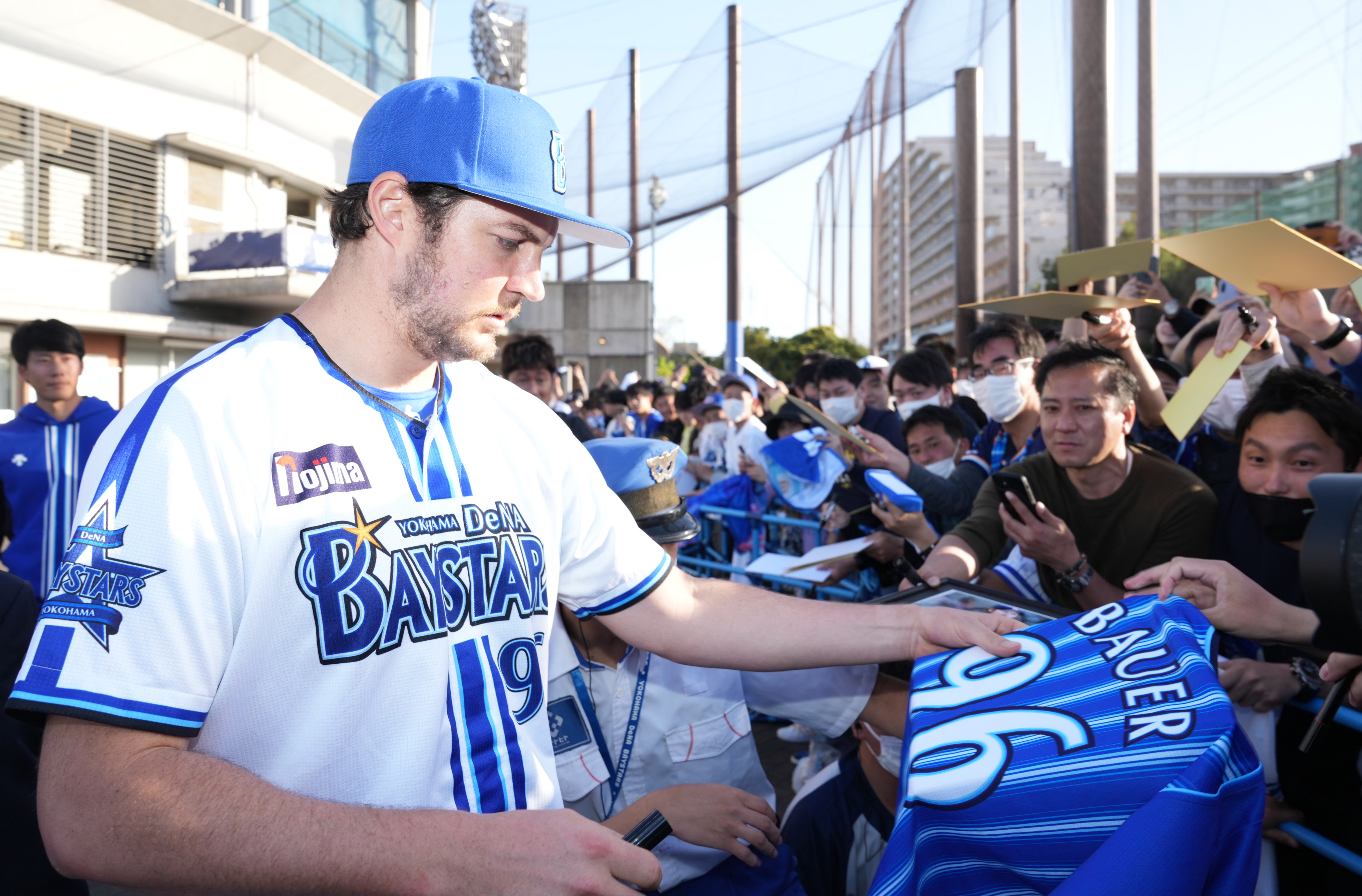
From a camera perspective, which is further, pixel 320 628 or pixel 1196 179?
pixel 1196 179

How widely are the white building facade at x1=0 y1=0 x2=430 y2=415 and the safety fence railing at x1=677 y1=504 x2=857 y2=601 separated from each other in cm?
1466

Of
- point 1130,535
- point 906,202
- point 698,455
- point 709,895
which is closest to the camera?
point 709,895

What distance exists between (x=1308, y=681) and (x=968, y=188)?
15.1 m

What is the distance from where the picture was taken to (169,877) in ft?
3.28

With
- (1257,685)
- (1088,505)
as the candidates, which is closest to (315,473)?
(1257,685)

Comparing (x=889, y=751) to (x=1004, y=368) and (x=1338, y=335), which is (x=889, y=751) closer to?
(x=1338, y=335)

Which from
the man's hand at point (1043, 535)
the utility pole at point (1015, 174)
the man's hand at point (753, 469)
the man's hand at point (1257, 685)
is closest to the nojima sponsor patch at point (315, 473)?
the man's hand at point (1257, 685)

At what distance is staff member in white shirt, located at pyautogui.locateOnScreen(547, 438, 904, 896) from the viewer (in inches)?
73.5

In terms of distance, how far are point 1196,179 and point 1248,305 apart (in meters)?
163

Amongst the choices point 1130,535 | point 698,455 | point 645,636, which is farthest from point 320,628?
point 698,455

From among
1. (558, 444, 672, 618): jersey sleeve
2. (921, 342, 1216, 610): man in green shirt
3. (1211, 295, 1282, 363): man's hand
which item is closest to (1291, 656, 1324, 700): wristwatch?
(921, 342, 1216, 610): man in green shirt

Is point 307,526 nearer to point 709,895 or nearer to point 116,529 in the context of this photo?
point 116,529

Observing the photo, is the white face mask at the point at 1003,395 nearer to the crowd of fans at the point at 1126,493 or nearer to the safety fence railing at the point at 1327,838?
the crowd of fans at the point at 1126,493

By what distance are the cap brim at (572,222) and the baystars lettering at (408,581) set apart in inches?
19.6
